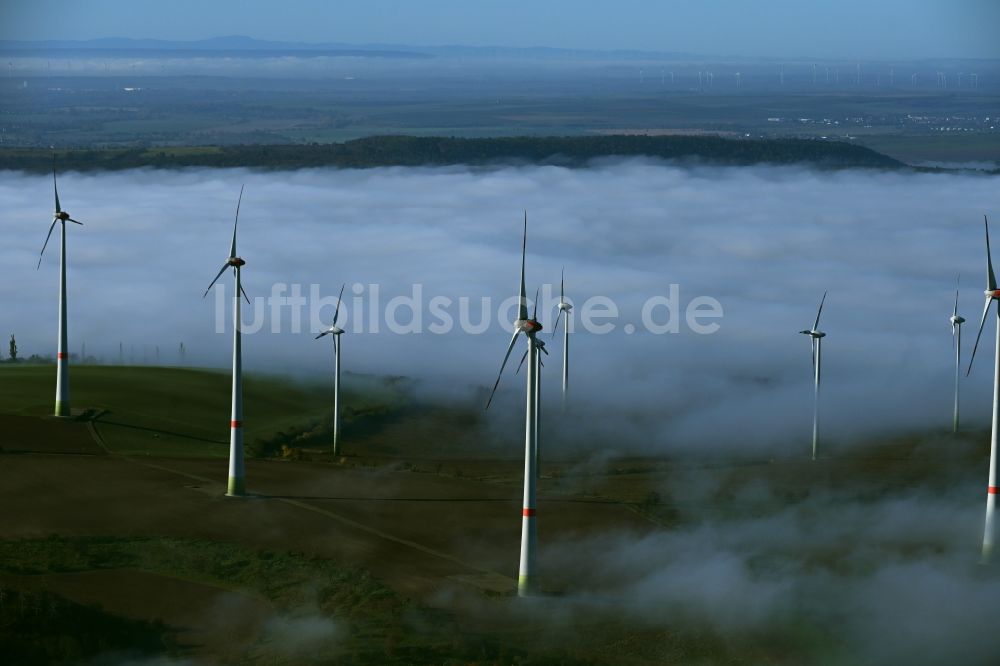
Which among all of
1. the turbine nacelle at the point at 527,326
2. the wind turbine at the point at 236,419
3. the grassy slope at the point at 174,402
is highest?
the turbine nacelle at the point at 527,326

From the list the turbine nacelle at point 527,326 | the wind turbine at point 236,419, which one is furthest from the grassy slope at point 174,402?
the turbine nacelle at point 527,326

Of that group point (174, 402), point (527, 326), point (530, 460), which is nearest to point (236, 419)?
point (530, 460)

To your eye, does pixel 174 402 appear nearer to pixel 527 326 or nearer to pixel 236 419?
pixel 236 419

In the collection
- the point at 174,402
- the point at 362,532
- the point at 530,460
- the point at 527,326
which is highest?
the point at 527,326

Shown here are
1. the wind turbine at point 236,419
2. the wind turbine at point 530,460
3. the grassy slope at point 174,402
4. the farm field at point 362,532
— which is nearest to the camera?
the farm field at point 362,532

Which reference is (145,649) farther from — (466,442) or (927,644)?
(466,442)

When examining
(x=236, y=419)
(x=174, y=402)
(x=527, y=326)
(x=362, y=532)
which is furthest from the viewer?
(x=174, y=402)

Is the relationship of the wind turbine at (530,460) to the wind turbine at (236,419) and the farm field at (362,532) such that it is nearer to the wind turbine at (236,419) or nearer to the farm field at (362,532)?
the farm field at (362,532)

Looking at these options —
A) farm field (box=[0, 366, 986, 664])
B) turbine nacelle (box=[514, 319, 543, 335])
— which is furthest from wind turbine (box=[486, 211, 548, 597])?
farm field (box=[0, 366, 986, 664])

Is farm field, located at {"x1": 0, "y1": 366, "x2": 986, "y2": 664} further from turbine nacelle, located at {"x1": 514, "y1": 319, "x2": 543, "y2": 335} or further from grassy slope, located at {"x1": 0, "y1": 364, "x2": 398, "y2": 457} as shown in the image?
turbine nacelle, located at {"x1": 514, "y1": 319, "x2": 543, "y2": 335}
